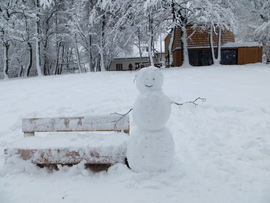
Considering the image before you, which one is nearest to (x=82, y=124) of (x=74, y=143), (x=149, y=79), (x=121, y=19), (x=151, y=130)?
(x=74, y=143)

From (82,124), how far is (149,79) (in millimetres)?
1552

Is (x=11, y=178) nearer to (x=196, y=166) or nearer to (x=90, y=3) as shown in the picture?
(x=196, y=166)

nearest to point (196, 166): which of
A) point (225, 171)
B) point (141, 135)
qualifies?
point (225, 171)

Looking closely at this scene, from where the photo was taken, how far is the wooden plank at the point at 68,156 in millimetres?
3389

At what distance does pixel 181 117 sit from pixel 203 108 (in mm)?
988

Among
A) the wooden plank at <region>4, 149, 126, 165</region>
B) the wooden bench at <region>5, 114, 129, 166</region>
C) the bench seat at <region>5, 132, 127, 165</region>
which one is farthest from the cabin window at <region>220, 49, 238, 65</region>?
the wooden plank at <region>4, 149, 126, 165</region>

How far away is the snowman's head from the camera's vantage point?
3.18 metres

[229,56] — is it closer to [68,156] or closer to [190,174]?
[190,174]

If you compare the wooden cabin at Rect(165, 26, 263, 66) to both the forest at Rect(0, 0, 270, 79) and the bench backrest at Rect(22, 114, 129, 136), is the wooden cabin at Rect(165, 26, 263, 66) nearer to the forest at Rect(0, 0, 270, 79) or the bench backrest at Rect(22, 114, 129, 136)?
the forest at Rect(0, 0, 270, 79)

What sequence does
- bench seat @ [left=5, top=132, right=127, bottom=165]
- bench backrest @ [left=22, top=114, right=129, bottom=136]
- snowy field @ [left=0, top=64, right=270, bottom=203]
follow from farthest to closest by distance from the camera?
1. bench backrest @ [left=22, top=114, right=129, bottom=136]
2. bench seat @ [left=5, top=132, right=127, bottom=165]
3. snowy field @ [left=0, top=64, right=270, bottom=203]

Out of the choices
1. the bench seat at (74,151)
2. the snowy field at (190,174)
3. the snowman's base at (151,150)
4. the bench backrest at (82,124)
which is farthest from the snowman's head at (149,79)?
the snowy field at (190,174)

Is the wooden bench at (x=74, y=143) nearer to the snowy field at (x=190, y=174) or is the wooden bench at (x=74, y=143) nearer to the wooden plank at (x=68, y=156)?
the wooden plank at (x=68, y=156)

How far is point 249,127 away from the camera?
15.9ft

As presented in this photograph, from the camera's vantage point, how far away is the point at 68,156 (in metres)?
3.46
